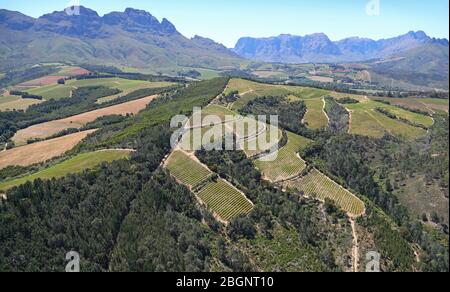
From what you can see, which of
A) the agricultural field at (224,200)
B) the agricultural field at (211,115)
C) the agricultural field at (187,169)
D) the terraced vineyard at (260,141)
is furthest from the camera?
the agricultural field at (211,115)

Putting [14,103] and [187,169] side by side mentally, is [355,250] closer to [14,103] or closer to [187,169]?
[187,169]

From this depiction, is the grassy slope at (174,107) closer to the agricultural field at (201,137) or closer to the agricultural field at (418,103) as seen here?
the agricultural field at (201,137)

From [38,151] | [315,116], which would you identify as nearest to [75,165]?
[38,151]

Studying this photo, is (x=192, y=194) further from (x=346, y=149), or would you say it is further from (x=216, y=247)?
(x=346, y=149)

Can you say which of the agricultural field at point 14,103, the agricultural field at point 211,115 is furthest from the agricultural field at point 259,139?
the agricultural field at point 14,103

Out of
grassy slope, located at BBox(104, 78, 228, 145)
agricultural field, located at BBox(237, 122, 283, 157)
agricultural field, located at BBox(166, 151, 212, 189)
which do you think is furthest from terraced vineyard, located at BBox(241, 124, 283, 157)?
grassy slope, located at BBox(104, 78, 228, 145)

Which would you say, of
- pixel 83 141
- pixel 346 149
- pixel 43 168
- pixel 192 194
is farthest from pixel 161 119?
pixel 346 149
